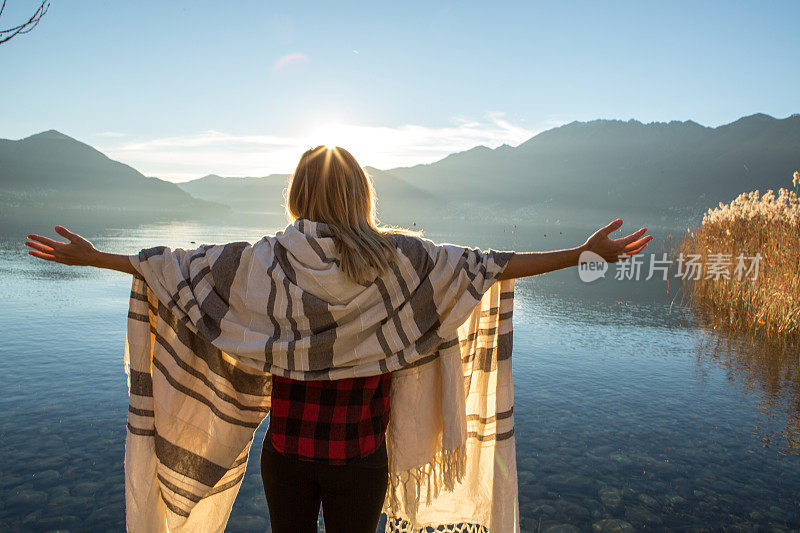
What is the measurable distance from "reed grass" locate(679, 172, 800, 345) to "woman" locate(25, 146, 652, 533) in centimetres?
856

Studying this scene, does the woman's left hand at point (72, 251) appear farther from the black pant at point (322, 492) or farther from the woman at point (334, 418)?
→ the black pant at point (322, 492)

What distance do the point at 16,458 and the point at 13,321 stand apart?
5063mm

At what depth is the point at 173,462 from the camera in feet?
6.91

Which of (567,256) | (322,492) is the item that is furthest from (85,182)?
(567,256)

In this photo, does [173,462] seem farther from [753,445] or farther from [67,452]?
[753,445]

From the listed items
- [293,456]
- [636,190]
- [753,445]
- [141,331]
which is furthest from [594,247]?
[636,190]

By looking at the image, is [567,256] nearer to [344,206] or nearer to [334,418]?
[344,206]

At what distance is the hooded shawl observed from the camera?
68.8 inches

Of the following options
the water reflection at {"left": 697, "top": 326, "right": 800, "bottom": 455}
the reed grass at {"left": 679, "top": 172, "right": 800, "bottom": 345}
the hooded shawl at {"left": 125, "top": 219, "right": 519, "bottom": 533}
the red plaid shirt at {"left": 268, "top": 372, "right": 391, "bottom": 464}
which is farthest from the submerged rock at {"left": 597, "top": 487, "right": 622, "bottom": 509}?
the reed grass at {"left": 679, "top": 172, "right": 800, "bottom": 345}

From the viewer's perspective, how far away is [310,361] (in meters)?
1.72

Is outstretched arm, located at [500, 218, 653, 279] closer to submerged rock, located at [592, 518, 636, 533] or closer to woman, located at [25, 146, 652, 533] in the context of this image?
woman, located at [25, 146, 652, 533]

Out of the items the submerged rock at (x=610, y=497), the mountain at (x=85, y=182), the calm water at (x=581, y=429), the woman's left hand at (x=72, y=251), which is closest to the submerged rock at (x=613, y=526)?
the calm water at (x=581, y=429)

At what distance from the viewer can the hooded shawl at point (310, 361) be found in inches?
68.8

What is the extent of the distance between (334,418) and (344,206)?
687 mm
